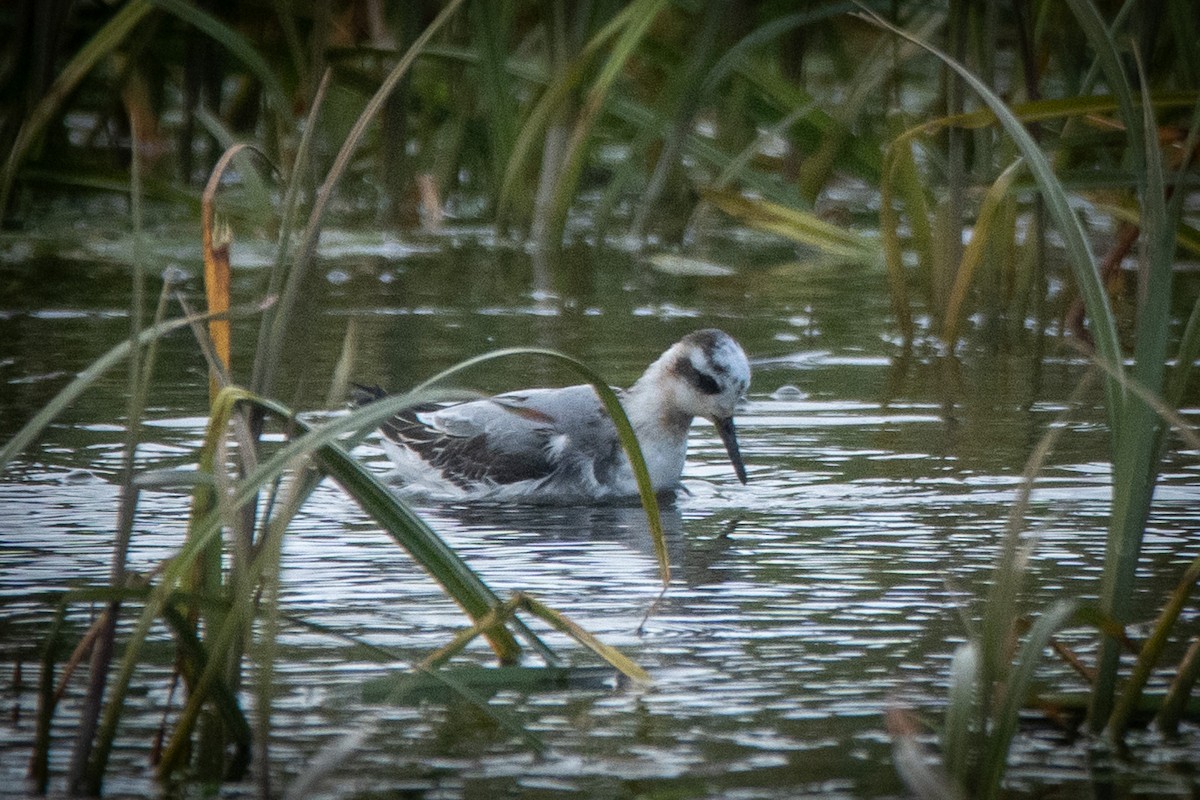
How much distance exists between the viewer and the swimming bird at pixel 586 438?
6.34 m

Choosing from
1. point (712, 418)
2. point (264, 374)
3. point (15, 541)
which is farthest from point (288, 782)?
point (712, 418)

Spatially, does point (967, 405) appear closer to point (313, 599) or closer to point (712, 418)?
point (712, 418)

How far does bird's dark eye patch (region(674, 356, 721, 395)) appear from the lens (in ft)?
20.8

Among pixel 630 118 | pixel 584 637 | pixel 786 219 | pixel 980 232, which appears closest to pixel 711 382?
pixel 980 232

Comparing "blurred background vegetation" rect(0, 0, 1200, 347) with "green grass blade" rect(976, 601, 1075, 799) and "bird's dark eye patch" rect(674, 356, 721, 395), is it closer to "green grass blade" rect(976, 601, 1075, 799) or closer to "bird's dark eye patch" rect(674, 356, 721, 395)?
"bird's dark eye patch" rect(674, 356, 721, 395)

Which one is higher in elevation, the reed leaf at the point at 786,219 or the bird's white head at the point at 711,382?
the reed leaf at the point at 786,219

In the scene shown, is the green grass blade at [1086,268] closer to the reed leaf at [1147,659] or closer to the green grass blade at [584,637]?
the reed leaf at [1147,659]

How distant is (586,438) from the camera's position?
6.37m

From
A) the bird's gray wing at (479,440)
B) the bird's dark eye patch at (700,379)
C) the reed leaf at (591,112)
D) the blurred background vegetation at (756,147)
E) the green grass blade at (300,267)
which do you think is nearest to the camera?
the green grass blade at (300,267)

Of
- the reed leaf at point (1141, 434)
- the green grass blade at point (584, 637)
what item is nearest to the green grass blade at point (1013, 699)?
the reed leaf at point (1141, 434)

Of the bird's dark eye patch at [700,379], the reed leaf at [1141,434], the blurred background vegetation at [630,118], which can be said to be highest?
the blurred background vegetation at [630,118]

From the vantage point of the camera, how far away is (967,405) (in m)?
6.99

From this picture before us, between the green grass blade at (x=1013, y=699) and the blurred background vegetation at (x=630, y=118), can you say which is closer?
the green grass blade at (x=1013, y=699)

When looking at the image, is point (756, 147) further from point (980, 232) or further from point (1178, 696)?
point (1178, 696)
